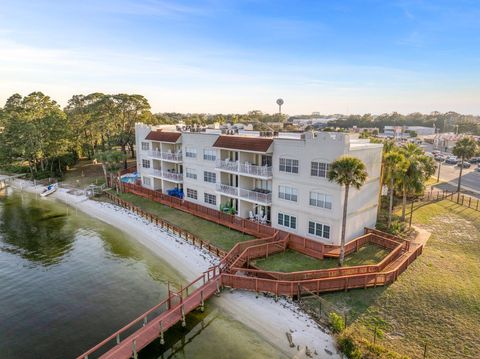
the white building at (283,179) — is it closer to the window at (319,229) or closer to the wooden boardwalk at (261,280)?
the window at (319,229)

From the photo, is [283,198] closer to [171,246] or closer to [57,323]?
[171,246]

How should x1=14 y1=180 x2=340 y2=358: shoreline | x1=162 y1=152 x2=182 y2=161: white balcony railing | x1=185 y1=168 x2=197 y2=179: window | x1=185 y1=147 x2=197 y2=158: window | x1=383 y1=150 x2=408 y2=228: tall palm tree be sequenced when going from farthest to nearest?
x1=162 y1=152 x2=182 y2=161: white balcony railing, x1=185 y1=168 x2=197 y2=179: window, x1=185 y1=147 x2=197 y2=158: window, x1=383 y1=150 x2=408 y2=228: tall palm tree, x1=14 y1=180 x2=340 y2=358: shoreline

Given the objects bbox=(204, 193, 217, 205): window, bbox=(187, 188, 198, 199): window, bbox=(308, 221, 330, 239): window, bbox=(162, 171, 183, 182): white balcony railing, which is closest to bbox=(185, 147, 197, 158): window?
bbox=(162, 171, 183, 182): white balcony railing

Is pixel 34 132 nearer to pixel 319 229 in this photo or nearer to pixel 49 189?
pixel 49 189

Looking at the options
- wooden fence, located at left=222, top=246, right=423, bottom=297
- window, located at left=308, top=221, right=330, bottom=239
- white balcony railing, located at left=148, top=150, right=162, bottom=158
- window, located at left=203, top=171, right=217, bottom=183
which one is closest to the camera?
wooden fence, located at left=222, top=246, right=423, bottom=297

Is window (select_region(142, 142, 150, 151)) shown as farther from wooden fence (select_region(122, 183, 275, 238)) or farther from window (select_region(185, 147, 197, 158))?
window (select_region(185, 147, 197, 158))

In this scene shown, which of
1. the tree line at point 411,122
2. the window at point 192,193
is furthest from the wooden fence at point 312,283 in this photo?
the tree line at point 411,122

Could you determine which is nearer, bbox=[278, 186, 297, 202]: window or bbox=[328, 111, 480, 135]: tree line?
bbox=[278, 186, 297, 202]: window

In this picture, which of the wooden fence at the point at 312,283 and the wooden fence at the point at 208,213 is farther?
the wooden fence at the point at 208,213
